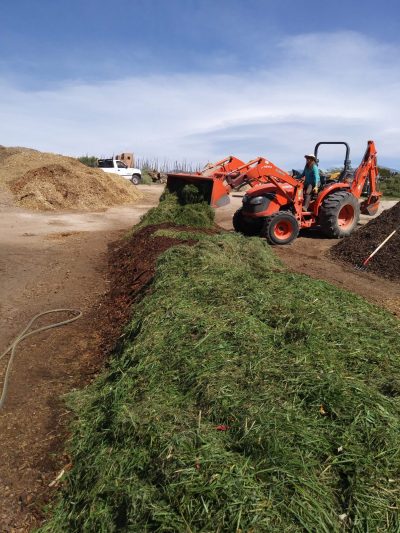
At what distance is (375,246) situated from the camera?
1038 cm

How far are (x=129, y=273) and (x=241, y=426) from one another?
221 inches

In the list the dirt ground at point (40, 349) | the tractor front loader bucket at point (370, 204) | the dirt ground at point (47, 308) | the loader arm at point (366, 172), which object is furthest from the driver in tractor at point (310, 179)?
the dirt ground at point (40, 349)

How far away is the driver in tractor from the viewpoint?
1051cm

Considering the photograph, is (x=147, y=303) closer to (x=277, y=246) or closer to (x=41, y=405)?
(x=41, y=405)

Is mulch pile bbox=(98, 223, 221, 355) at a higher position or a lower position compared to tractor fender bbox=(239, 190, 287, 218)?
lower

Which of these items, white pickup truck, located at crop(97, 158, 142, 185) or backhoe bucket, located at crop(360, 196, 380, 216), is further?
white pickup truck, located at crop(97, 158, 142, 185)

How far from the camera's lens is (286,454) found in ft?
8.63

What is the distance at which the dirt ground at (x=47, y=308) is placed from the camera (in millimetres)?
3428

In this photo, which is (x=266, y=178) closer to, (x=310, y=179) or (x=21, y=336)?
(x=310, y=179)

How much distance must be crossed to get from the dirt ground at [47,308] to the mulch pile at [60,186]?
363 cm

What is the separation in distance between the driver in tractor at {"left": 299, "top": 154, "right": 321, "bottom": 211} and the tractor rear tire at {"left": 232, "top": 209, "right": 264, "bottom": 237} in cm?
125

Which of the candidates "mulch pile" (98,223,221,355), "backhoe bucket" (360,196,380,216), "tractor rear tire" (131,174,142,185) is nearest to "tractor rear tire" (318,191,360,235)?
"backhoe bucket" (360,196,380,216)

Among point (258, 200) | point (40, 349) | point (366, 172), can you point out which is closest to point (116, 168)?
point (366, 172)

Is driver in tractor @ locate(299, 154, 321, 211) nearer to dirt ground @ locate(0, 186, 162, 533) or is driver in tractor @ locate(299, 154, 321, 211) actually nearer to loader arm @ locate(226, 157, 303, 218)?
loader arm @ locate(226, 157, 303, 218)
